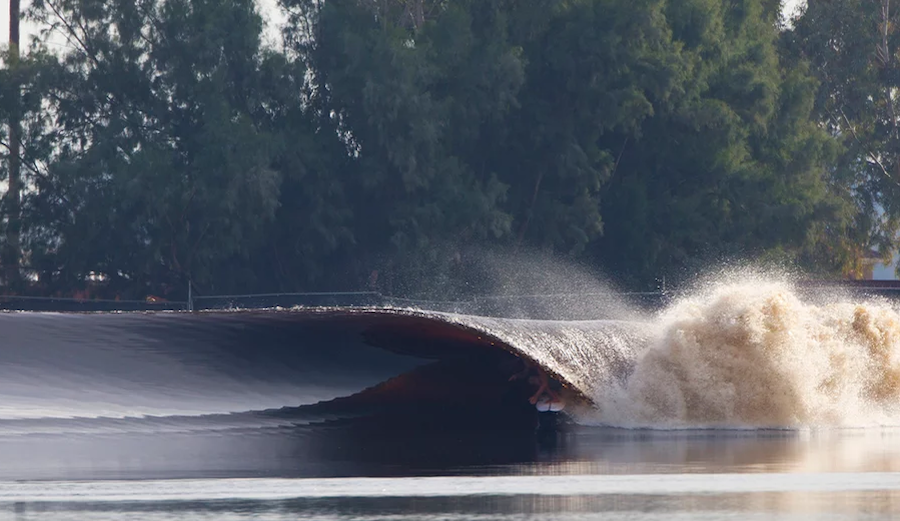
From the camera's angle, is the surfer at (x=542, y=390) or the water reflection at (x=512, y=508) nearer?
the water reflection at (x=512, y=508)

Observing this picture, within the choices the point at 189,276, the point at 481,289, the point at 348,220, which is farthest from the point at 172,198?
the point at 481,289

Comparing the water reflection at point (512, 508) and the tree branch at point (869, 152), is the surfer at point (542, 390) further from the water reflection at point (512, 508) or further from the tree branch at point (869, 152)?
the tree branch at point (869, 152)

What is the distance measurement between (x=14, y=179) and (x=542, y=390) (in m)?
28.6

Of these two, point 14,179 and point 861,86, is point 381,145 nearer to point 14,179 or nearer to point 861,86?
point 14,179

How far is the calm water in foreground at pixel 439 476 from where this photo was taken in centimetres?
688

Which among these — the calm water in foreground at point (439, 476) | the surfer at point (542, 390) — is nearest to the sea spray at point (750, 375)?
the surfer at point (542, 390)

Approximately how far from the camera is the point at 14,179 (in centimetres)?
3919

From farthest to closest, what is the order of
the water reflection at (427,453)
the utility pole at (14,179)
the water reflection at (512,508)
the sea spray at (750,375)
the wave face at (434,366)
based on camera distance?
the utility pole at (14,179)
the sea spray at (750,375)
the wave face at (434,366)
the water reflection at (427,453)
the water reflection at (512,508)

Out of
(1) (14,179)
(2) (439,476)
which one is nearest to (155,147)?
(1) (14,179)

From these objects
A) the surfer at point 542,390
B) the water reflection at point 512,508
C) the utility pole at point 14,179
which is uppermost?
the utility pole at point 14,179

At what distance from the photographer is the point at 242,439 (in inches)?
414

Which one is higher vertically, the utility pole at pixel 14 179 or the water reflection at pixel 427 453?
the utility pole at pixel 14 179

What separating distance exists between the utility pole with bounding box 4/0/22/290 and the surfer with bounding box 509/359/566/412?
2715cm

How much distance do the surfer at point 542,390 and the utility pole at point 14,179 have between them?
89.1 ft
